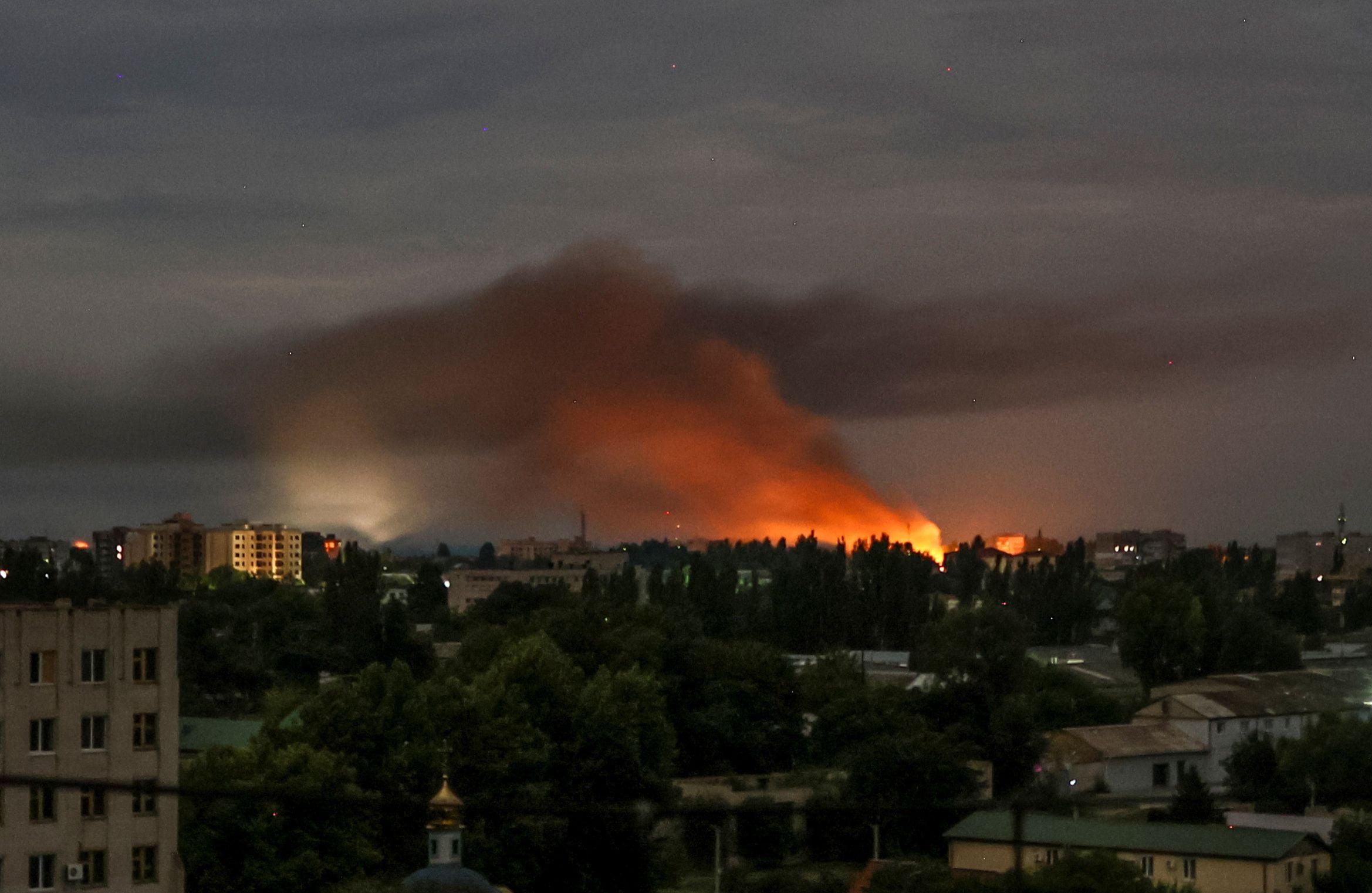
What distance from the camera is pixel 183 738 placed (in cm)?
2808

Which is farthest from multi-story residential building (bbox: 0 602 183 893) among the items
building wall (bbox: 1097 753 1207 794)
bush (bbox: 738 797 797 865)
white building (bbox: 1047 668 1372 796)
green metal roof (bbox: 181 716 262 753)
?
building wall (bbox: 1097 753 1207 794)

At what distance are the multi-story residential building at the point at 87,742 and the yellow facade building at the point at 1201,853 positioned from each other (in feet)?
24.3

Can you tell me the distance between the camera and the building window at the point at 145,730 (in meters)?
15.3

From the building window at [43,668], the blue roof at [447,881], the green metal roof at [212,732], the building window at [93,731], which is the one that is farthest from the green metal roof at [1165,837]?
the green metal roof at [212,732]

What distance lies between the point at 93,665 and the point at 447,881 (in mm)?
3651

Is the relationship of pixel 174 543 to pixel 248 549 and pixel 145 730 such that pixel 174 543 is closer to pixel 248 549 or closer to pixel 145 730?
pixel 248 549

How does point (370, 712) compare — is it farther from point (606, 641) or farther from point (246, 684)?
point (246, 684)

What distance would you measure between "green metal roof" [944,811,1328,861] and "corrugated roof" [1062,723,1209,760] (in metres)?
9.51

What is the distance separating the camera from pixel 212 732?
2838 centimetres

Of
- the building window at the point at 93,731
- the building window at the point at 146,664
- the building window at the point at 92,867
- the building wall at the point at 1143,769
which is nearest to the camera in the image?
the building window at the point at 92,867

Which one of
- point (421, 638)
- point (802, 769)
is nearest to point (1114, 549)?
point (421, 638)

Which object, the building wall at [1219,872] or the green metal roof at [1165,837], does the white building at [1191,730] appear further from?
the building wall at [1219,872]

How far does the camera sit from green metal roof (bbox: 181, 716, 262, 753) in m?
27.4

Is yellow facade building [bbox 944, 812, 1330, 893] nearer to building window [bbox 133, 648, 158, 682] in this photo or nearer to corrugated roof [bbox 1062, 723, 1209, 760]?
building window [bbox 133, 648, 158, 682]
